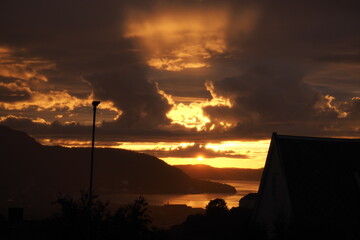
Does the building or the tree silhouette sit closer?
the tree silhouette

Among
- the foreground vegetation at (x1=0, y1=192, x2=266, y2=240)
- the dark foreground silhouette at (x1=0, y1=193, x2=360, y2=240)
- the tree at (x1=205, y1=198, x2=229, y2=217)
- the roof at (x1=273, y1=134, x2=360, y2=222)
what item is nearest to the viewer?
the dark foreground silhouette at (x1=0, y1=193, x2=360, y2=240)

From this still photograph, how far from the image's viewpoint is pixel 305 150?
37812 millimetres

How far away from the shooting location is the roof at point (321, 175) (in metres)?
34.0

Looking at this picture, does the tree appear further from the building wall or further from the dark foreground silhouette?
the dark foreground silhouette

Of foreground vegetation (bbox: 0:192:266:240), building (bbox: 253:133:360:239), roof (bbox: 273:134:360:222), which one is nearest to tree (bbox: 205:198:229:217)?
building (bbox: 253:133:360:239)

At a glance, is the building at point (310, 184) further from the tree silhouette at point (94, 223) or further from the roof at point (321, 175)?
the tree silhouette at point (94, 223)

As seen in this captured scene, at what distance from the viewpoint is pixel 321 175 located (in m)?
36.2

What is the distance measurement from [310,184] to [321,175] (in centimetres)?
128

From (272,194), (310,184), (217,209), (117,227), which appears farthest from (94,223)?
(217,209)

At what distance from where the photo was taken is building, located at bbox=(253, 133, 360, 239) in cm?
3369

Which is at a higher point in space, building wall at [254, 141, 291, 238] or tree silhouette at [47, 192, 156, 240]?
building wall at [254, 141, 291, 238]

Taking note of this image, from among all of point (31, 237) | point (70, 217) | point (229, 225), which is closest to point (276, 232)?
point (70, 217)

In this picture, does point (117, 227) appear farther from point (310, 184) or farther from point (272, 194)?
point (310, 184)

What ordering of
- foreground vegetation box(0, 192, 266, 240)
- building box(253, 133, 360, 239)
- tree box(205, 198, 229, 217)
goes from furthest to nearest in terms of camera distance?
tree box(205, 198, 229, 217), building box(253, 133, 360, 239), foreground vegetation box(0, 192, 266, 240)
